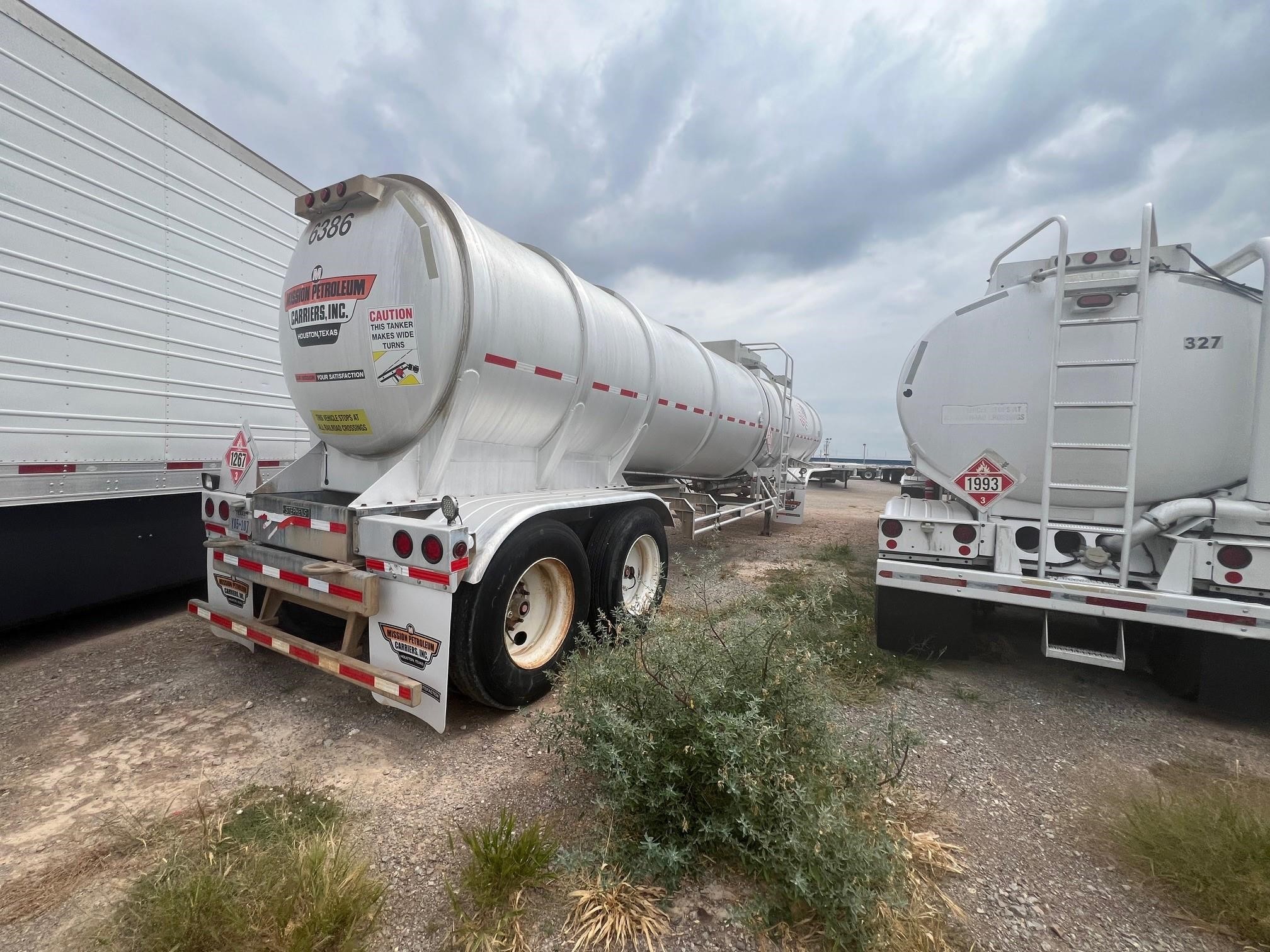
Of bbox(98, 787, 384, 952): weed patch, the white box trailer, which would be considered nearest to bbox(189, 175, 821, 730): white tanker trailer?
bbox(98, 787, 384, 952): weed patch

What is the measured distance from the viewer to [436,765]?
113 inches

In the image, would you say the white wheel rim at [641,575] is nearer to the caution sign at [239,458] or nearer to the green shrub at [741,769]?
the green shrub at [741,769]

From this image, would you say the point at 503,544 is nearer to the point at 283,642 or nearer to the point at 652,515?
the point at 283,642

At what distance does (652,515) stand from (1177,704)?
3.93m

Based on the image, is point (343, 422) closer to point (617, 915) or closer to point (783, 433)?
point (617, 915)

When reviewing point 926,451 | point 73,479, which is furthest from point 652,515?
point 73,479

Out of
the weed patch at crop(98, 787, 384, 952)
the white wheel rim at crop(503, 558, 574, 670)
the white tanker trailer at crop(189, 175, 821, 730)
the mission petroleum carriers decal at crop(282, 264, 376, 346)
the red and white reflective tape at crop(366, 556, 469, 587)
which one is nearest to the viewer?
the weed patch at crop(98, 787, 384, 952)

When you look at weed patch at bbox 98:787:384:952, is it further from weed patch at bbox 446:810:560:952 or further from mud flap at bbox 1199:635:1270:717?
mud flap at bbox 1199:635:1270:717

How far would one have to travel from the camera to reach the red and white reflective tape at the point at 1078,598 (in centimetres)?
324

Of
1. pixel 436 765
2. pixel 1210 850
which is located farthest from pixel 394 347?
pixel 1210 850

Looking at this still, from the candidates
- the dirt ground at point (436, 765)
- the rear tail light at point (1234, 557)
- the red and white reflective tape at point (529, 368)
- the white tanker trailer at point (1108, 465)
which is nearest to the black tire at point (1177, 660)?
the white tanker trailer at point (1108, 465)

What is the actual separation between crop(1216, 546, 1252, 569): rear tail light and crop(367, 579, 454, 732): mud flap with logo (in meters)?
4.52

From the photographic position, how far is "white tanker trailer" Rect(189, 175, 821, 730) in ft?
9.95

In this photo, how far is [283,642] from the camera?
10.7ft
